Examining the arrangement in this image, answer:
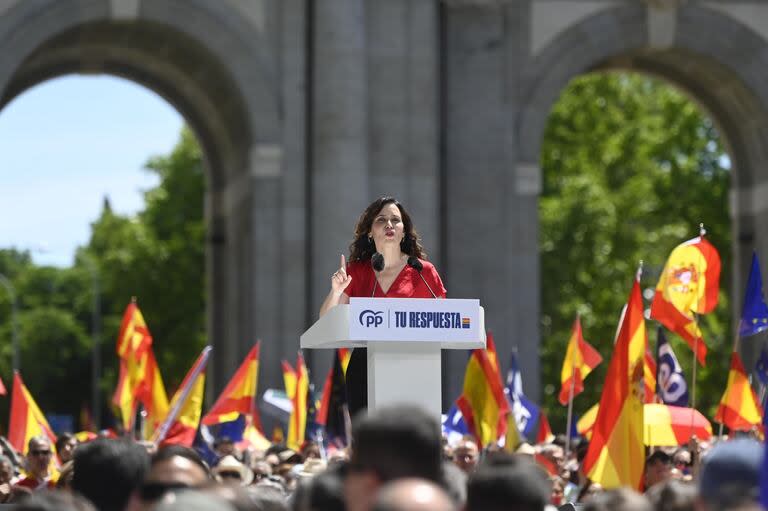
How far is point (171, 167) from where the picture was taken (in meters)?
65.4

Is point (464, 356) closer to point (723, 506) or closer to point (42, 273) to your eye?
point (723, 506)

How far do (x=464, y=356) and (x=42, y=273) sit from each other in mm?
70745

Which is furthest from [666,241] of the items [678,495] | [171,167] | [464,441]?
[678,495]

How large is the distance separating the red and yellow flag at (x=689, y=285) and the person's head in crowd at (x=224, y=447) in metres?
4.22

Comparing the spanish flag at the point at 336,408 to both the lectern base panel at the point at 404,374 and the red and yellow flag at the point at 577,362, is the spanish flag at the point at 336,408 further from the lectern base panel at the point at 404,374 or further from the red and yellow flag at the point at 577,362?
the lectern base panel at the point at 404,374

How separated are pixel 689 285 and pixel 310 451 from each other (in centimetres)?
436

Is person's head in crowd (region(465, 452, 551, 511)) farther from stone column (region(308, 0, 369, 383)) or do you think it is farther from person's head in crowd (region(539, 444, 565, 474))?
stone column (region(308, 0, 369, 383))

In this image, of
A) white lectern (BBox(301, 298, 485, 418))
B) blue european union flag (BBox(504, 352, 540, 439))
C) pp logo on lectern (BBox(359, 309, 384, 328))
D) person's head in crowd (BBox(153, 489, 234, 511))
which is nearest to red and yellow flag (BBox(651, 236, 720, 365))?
blue european union flag (BBox(504, 352, 540, 439))

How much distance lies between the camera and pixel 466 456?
15742 millimetres

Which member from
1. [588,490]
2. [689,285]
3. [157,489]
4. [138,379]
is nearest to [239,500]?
[157,489]

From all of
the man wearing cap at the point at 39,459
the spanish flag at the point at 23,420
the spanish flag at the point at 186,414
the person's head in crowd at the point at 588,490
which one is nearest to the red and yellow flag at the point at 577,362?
the spanish flag at the point at 186,414

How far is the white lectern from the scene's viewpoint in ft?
37.8

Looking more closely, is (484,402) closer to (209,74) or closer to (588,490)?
(588,490)

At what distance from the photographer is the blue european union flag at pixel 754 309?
59.8 feet
